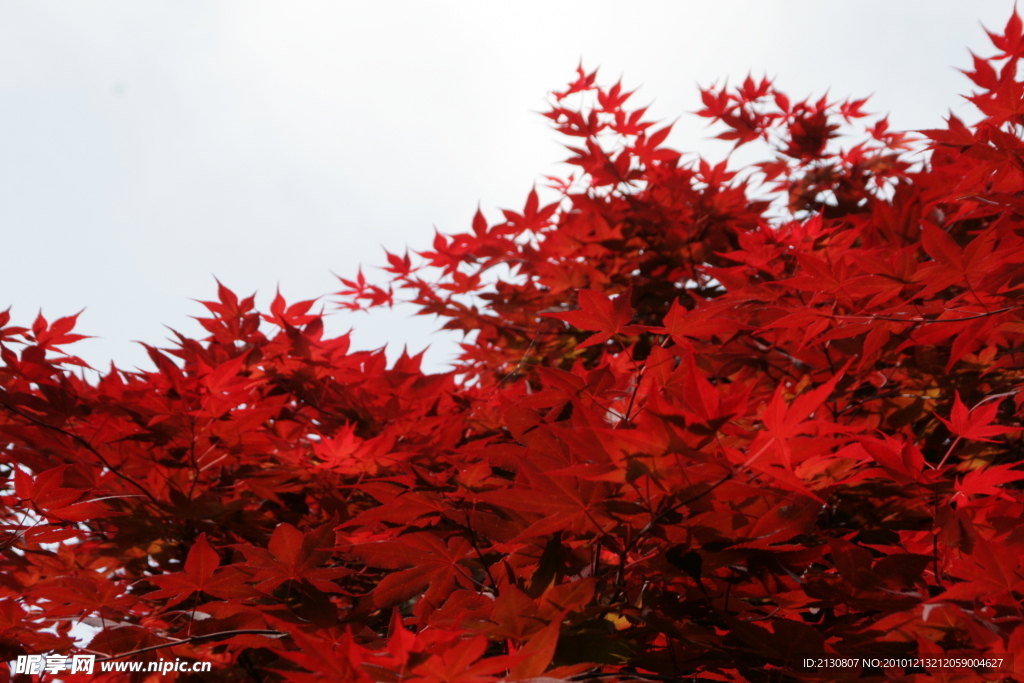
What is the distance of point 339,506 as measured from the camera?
1.57 meters

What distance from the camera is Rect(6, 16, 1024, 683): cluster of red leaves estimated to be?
87cm

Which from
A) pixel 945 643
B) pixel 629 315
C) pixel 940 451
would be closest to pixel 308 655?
pixel 629 315

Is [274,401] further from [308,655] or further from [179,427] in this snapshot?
[308,655]

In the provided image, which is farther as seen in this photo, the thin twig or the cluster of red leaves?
the thin twig

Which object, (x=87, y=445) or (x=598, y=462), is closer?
(x=598, y=462)

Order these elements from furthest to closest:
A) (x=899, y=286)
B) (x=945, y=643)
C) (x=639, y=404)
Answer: (x=899, y=286)
(x=639, y=404)
(x=945, y=643)

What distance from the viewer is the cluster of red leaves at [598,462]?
87cm

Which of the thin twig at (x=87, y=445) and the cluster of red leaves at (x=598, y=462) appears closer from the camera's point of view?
the cluster of red leaves at (x=598, y=462)

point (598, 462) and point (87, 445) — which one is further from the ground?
point (87, 445)

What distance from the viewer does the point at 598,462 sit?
0.86 m

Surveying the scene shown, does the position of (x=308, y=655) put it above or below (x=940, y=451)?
below

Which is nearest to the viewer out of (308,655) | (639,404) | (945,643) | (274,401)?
(308,655)

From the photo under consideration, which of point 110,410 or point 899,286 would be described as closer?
point 899,286

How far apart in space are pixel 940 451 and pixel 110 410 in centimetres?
196
